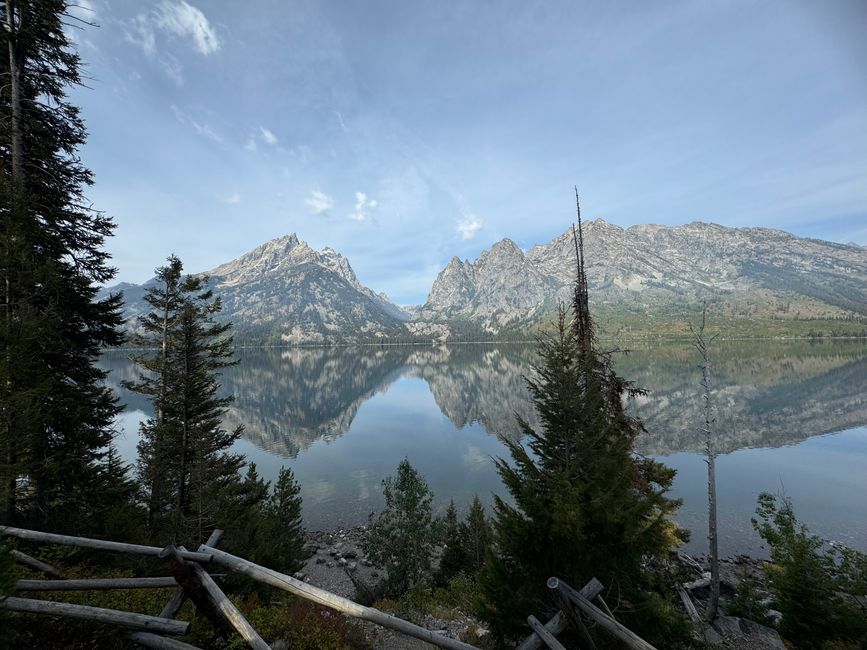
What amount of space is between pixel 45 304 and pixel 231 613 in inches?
559

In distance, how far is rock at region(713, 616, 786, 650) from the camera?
1501 cm

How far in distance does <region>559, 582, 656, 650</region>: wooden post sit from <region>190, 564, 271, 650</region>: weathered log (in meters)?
5.17

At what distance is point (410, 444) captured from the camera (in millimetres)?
71438

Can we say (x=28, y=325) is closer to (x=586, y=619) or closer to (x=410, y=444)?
(x=586, y=619)

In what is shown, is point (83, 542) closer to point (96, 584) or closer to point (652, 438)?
point (96, 584)

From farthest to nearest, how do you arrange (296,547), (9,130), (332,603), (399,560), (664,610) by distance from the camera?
(399,560) < (296,547) < (9,130) < (664,610) < (332,603)

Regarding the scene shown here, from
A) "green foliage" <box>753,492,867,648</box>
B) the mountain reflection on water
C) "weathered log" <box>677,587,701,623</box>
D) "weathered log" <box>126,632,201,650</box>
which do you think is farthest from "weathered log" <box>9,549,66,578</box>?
"green foliage" <box>753,492,867,648</box>

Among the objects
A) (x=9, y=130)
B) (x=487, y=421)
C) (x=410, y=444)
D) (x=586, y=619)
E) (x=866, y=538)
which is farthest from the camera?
(x=487, y=421)

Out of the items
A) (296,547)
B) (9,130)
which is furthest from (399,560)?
(9,130)

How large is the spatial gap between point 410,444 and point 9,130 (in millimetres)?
66492

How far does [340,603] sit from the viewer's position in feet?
20.9

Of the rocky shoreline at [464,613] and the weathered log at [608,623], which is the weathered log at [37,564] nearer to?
the rocky shoreline at [464,613]

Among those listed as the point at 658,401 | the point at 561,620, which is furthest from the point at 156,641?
the point at 658,401

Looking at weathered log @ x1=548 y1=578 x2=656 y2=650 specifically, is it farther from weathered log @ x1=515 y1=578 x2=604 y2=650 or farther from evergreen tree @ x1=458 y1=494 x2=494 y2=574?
evergreen tree @ x1=458 y1=494 x2=494 y2=574
